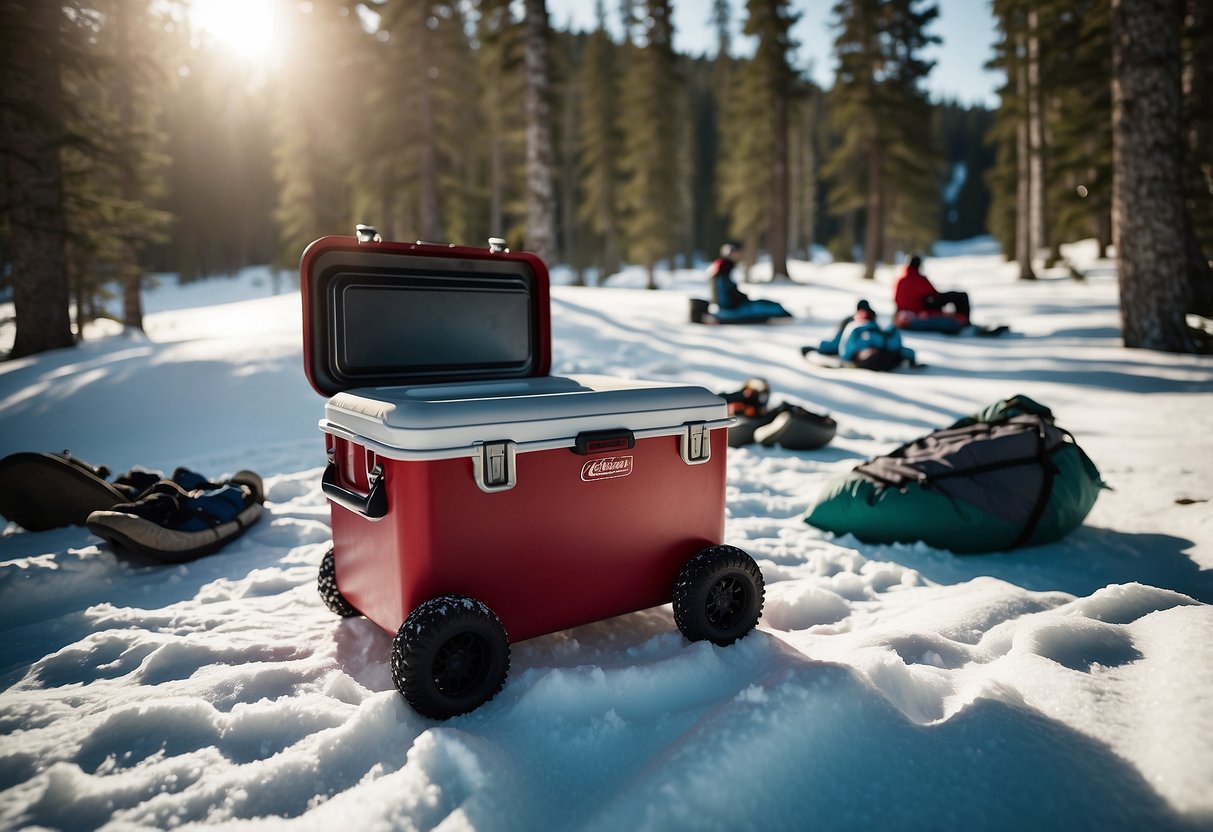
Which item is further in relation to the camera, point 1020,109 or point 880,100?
point 880,100

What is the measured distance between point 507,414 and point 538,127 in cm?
1118

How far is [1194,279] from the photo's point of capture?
9.42 meters

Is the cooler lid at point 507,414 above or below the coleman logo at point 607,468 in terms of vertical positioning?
above

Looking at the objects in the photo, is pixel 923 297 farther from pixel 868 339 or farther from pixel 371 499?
pixel 371 499

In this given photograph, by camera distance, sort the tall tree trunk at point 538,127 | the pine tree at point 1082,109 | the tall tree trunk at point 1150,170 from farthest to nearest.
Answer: the tall tree trunk at point 538,127
the pine tree at point 1082,109
the tall tree trunk at point 1150,170

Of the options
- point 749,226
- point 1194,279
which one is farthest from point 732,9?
point 1194,279

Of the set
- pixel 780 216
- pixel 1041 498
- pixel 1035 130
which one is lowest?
pixel 1041 498

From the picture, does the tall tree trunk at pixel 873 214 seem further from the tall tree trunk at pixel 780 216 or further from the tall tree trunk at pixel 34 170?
the tall tree trunk at pixel 34 170

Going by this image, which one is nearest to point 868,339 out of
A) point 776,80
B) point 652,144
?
point 776,80

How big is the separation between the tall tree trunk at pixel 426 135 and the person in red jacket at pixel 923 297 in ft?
35.8

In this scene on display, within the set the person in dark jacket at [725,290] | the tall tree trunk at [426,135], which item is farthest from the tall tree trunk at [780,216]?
the tall tree trunk at [426,135]

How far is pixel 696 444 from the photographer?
2146 millimetres

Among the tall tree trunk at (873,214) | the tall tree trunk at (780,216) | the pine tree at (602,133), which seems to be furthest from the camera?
the pine tree at (602,133)

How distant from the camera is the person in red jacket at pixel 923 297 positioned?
34.3 ft
